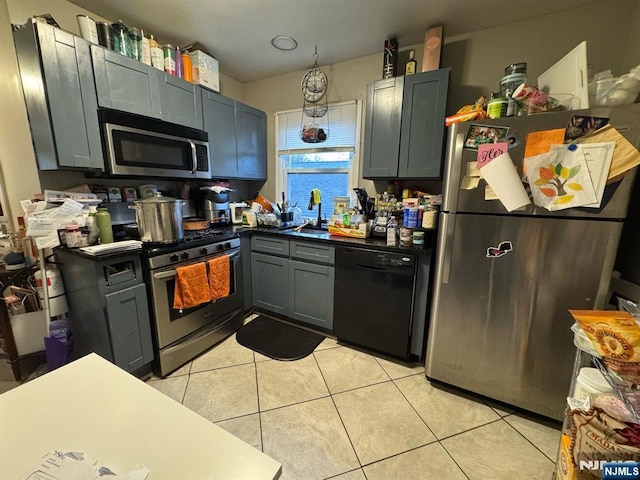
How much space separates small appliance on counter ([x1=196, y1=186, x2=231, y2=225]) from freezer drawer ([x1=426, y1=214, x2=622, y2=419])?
205 cm

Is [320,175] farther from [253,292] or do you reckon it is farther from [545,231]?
[545,231]

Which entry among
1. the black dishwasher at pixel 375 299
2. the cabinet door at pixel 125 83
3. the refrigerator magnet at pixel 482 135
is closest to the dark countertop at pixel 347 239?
the black dishwasher at pixel 375 299

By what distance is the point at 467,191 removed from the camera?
1.58m

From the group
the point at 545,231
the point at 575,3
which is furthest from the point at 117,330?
the point at 575,3

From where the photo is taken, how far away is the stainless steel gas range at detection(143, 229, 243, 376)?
182 cm

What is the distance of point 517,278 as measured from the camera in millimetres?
1543

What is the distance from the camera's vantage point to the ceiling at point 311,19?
73.2 inches

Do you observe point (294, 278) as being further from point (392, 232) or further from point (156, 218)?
point (156, 218)

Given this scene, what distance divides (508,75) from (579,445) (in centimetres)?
185

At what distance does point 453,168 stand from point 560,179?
503 millimetres

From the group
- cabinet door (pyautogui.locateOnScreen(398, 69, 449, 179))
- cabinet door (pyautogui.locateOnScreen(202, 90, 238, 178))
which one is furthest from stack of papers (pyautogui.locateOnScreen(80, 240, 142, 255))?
cabinet door (pyautogui.locateOnScreen(398, 69, 449, 179))

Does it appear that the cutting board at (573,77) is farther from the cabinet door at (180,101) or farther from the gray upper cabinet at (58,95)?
the gray upper cabinet at (58,95)

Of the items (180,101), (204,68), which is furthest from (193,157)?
(204,68)

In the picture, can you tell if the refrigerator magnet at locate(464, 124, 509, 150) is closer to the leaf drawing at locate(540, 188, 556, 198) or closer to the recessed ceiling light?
the leaf drawing at locate(540, 188, 556, 198)
